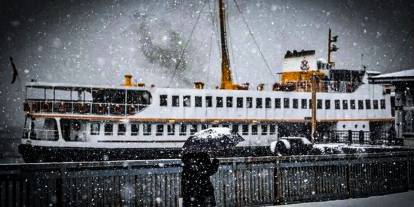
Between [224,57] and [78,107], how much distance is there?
14.5 meters

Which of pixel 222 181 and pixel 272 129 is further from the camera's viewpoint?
pixel 272 129

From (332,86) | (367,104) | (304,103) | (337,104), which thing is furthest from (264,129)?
(367,104)

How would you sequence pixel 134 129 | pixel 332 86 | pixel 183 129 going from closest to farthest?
pixel 134 129 → pixel 183 129 → pixel 332 86

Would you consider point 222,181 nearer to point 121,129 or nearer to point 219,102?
point 121,129

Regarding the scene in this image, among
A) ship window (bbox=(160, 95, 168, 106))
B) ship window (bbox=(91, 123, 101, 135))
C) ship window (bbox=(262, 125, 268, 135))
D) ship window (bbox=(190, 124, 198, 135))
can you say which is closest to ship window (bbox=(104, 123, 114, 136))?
ship window (bbox=(91, 123, 101, 135))

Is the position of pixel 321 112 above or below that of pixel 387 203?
above

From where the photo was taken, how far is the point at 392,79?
16250 mm

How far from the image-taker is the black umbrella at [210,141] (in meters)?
8.25

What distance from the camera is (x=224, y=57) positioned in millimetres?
39438

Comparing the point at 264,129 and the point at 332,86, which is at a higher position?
the point at 332,86

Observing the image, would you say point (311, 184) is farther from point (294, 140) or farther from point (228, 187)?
point (294, 140)

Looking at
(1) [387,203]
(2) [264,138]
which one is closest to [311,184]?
(1) [387,203]

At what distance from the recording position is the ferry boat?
2983cm

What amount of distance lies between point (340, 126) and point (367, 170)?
3017cm
